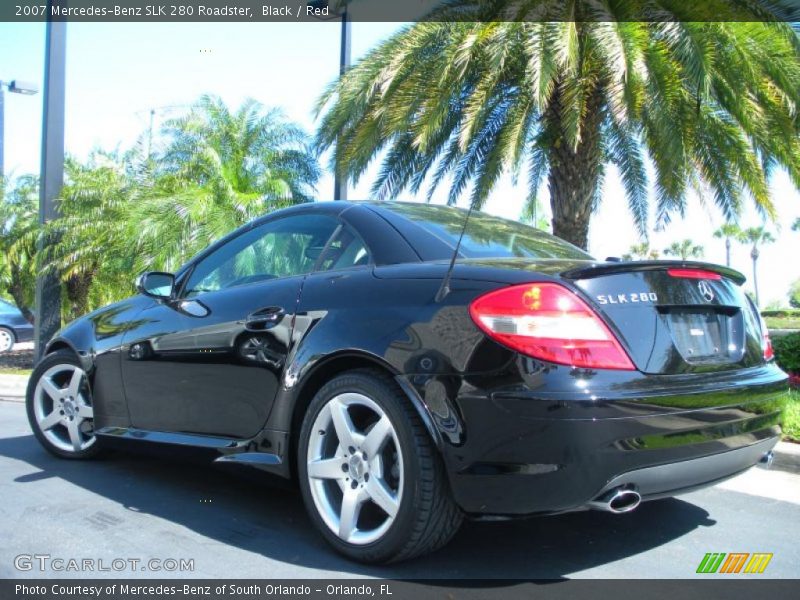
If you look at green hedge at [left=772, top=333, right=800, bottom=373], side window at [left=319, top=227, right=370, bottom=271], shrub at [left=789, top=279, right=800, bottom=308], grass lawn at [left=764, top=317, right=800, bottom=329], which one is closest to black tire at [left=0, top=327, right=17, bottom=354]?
green hedge at [left=772, top=333, right=800, bottom=373]

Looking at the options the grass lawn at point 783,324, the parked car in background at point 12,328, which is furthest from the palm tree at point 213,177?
the grass lawn at point 783,324

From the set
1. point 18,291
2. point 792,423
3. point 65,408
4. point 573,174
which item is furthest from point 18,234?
point 792,423

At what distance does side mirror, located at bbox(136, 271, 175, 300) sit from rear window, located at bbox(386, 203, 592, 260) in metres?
1.41

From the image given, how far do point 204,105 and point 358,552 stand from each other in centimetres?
1213

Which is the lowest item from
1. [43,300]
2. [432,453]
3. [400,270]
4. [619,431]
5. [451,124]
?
[43,300]

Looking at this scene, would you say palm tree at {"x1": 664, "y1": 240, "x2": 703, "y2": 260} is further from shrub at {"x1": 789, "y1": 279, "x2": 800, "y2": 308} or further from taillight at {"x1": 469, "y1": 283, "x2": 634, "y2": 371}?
taillight at {"x1": 469, "y1": 283, "x2": 634, "y2": 371}

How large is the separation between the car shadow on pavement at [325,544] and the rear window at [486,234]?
4.04 feet

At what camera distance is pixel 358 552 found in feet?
9.85

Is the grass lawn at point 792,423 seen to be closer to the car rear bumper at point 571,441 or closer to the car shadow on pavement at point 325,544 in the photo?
the car shadow on pavement at point 325,544

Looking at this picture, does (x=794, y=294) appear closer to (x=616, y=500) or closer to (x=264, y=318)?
(x=264, y=318)

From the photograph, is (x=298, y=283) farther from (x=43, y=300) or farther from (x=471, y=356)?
(x=43, y=300)

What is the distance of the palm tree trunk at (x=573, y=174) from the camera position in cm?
954

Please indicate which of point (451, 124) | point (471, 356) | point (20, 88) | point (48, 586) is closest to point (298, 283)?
point (471, 356)

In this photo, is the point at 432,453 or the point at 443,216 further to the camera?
the point at 443,216
